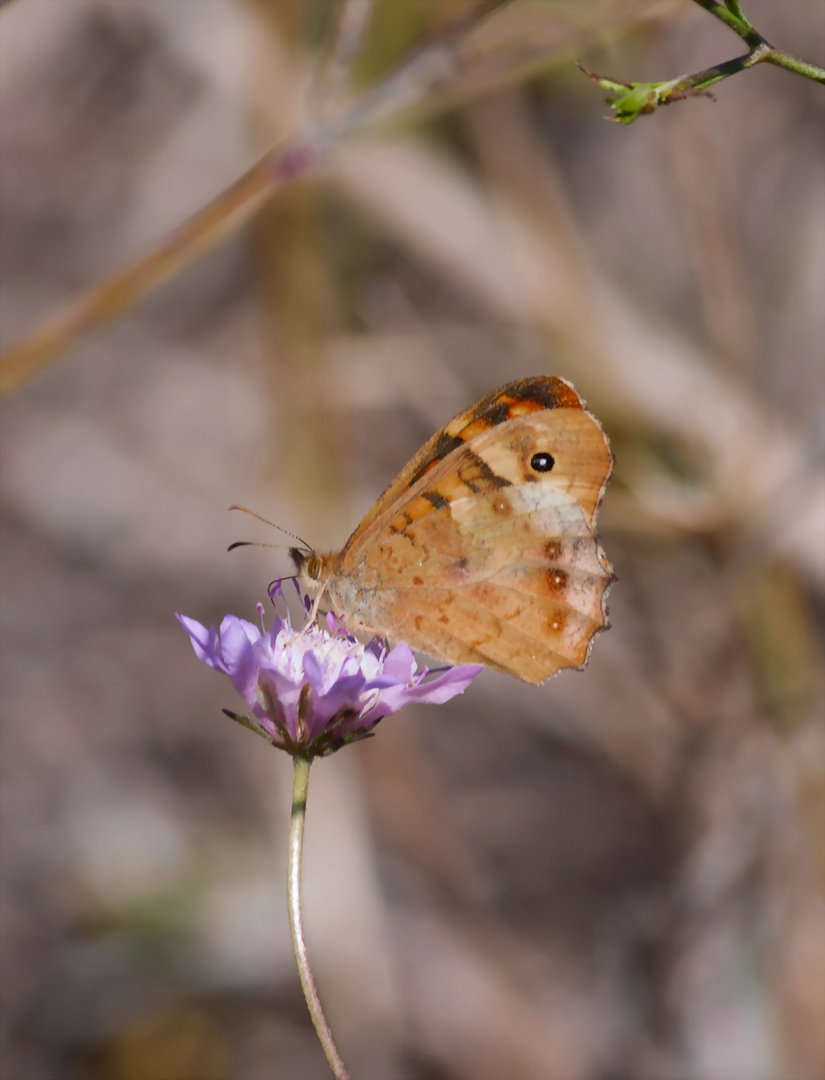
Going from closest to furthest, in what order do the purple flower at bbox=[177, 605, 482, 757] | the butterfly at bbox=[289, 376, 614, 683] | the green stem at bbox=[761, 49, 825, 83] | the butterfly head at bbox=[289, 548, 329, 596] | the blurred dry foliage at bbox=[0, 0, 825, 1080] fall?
the green stem at bbox=[761, 49, 825, 83], the purple flower at bbox=[177, 605, 482, 757], the butterfly at bbox=[289, 376, 614, 683], the butterfly head at bbox=[289, 548, 329, 596], the blurred dry foliage at bbox=[0, 0, 825, 1080]

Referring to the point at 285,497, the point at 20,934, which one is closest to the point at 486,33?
the point at 285,497

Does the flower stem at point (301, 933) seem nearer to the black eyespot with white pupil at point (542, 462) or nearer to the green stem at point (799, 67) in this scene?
the black eyespot with white pupil at point (542, 462)

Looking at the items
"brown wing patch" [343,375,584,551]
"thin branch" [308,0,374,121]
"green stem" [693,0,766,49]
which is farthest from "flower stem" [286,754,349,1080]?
"thin branch" [308,0,374,121]

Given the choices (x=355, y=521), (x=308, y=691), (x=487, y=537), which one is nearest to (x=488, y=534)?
(x=487, y=537)

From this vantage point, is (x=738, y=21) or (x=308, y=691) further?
(x=308, y=691)

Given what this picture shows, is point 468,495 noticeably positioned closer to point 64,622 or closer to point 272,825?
point 272,825

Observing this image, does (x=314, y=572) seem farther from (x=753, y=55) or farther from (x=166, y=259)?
(x=753, y=55)

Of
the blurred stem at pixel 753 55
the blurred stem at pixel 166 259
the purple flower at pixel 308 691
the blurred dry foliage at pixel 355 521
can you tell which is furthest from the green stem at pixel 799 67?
the blurred dry foliage at pixel 355 521

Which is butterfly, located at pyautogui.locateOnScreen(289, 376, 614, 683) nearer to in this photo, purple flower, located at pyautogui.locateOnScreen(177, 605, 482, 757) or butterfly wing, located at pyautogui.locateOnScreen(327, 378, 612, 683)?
butterfly wing, located at pyautogui.locateOnScreen(327, 378, 612, 683)
